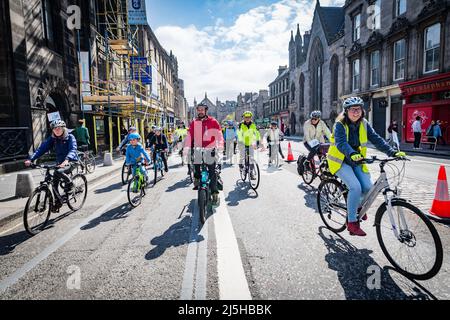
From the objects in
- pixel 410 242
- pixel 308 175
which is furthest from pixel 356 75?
pixel 410 242

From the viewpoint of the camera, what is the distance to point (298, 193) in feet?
21.1

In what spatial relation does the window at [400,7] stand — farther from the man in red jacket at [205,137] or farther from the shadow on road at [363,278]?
the shadow on road at [363,278]

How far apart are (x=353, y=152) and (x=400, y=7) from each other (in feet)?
75.2

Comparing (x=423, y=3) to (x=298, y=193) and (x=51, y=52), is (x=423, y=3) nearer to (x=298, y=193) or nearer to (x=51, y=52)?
(x=298, y=193)

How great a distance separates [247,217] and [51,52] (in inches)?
552

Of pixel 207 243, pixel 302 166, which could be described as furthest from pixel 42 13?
pixel 207 243

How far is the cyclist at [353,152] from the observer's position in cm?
353

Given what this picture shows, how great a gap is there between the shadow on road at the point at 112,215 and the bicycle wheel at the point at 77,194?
0.82m

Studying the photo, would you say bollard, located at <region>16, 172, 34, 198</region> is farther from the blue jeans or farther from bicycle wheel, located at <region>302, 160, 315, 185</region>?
bicycle wheel, located at <region>302, 160, 315, 185</region>

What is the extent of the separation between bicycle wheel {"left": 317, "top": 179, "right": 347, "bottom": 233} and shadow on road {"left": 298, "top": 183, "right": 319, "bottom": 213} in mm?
679

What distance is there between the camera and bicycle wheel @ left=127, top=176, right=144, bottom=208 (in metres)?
5.76

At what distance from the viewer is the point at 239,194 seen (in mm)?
6570

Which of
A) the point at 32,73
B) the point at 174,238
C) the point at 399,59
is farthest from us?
the point at 399,59

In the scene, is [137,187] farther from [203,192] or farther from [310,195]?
[310,195]
